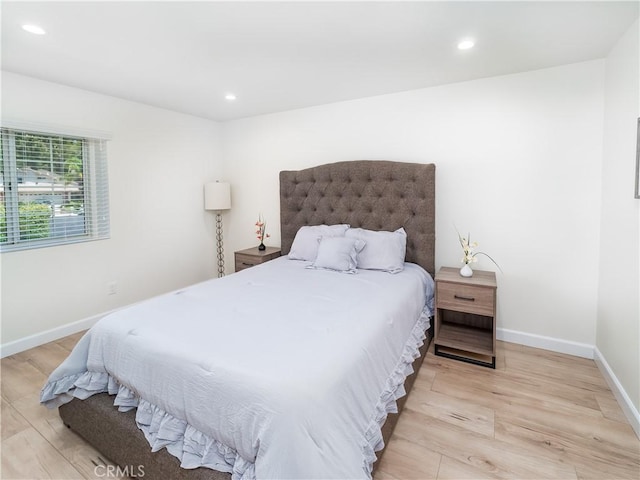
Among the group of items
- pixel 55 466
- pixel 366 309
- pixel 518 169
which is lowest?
pixel 55 466

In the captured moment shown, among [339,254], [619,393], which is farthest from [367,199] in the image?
[619,393]

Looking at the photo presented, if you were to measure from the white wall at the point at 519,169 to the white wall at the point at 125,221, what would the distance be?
204 cm

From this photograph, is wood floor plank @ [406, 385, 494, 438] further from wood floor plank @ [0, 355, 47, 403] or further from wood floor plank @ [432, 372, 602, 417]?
wood floor plank @ [0, 355, 47, 403]

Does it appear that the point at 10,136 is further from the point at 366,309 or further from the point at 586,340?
the point at 586,340

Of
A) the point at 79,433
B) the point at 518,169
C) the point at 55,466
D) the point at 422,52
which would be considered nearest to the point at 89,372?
the point at 79,433

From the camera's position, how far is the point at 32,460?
5.27ft

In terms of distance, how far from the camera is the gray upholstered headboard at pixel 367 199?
2891 mm

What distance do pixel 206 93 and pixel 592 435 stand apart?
148 inches

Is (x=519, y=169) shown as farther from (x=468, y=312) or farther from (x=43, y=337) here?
(x=43, y=337)

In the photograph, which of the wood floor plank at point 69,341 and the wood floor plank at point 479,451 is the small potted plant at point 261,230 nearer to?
the wood floor plank at point 69,341

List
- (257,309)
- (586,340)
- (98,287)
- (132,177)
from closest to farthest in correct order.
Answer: (257,309) → (586,340) → (98,287) → (132,177)

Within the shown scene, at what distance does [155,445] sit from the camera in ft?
4.41
